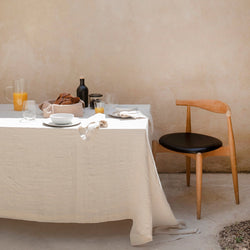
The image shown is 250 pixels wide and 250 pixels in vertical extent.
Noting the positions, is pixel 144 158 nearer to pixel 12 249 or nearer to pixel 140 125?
pixel 140 125

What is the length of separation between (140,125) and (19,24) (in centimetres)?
153

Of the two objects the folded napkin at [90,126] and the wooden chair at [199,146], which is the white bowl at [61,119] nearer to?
the folded napkin at [90,126]

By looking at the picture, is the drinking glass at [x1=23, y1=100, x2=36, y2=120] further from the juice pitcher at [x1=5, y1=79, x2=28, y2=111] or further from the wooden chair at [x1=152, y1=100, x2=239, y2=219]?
the wooden chair at [x1=152, y1=100, x2=239, y2=219]

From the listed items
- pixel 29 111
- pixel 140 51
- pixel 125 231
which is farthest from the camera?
pixel 140 51

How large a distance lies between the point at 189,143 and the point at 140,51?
0.92 meters

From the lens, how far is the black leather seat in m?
2.43

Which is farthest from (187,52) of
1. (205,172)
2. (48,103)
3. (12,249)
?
(12,249)

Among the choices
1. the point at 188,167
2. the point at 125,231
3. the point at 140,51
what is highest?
the point at 140,51

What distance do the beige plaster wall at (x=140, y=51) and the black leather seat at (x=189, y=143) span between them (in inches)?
19.8

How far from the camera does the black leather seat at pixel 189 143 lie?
2.43 metres

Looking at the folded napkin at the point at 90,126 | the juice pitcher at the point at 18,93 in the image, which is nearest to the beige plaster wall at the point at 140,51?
the juice pitcher at the point at 18,93

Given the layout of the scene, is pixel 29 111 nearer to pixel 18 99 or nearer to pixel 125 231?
pixel 18 99

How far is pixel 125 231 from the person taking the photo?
89.7 inches

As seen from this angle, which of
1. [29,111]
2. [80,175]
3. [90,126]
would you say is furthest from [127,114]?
[29,111]
